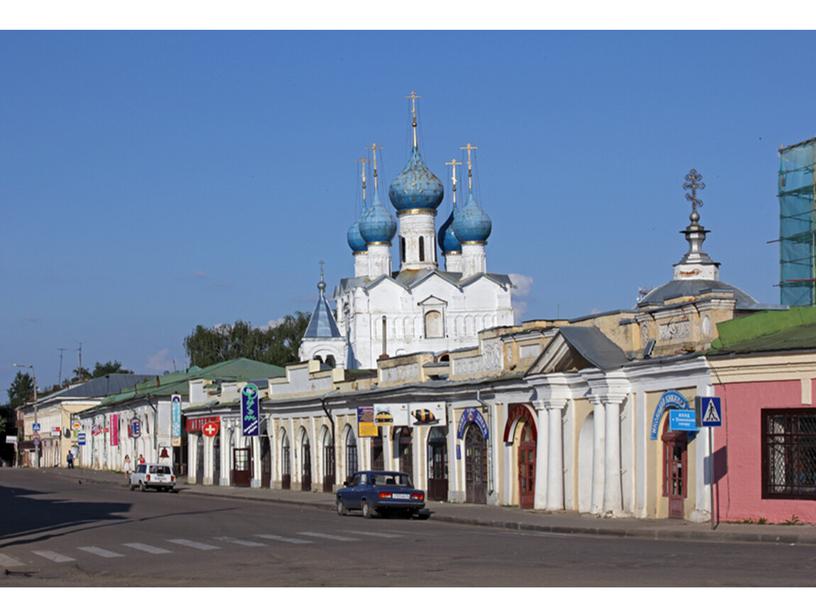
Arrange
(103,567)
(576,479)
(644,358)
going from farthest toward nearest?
(576,479)
(644,358)
(103,567)

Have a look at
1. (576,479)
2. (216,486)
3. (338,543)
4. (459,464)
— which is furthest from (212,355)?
(338,543)

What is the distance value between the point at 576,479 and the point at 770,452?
8.24 metres

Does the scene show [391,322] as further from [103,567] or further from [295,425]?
[103,567]

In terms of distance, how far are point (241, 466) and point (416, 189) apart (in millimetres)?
34528

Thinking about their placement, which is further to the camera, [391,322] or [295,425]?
[391,322]

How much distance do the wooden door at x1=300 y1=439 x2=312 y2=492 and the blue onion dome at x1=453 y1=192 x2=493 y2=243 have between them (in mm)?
41223

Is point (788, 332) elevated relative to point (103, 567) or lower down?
elevated

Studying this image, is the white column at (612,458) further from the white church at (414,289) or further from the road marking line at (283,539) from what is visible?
the white church at (414,289)

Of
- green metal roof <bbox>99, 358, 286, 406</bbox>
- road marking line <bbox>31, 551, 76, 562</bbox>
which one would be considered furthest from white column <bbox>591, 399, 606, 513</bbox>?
green metal roof <bbox>99, 358, 286, 406</bbox>

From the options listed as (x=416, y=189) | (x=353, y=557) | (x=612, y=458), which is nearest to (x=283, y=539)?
(x=353, y=557)

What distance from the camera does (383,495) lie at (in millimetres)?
37844

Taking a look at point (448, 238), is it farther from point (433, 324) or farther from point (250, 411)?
point (250, 411)

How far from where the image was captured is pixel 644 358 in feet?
111

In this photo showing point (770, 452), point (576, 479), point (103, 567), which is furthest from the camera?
point (576, 479)
